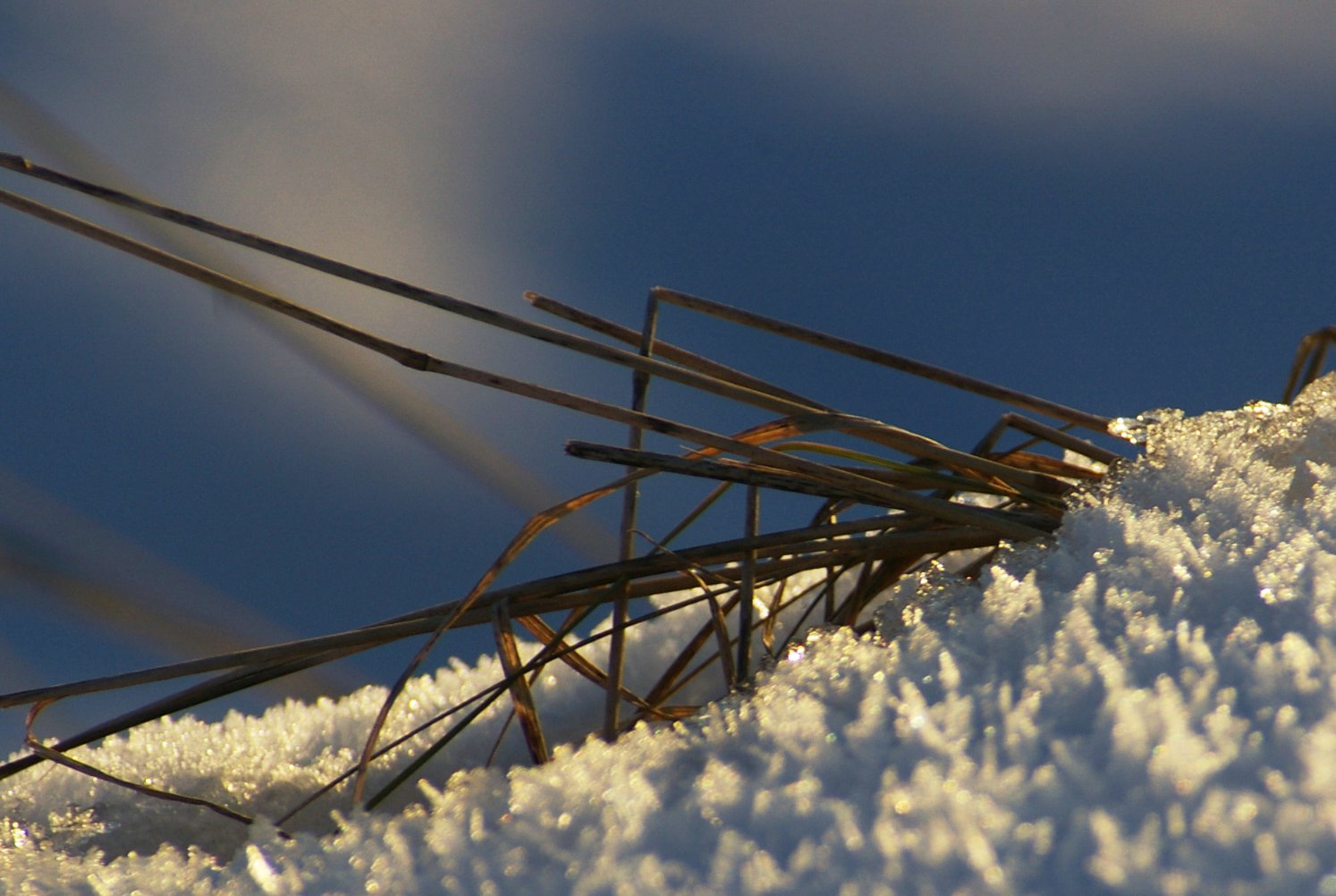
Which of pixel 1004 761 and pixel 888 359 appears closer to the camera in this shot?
pixel 1004 761

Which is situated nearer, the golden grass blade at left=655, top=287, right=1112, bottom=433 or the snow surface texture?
the snow surface texture

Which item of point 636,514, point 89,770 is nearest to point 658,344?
point 636,514

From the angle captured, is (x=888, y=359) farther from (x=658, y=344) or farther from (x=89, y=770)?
(x=89, y=770)

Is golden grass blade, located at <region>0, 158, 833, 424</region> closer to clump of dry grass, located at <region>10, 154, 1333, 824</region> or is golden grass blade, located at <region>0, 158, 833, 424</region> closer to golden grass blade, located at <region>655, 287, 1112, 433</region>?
clump of dry grass, located at <region>10, 154, 1333, 824</region>

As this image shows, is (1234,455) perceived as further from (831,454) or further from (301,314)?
(301,314)

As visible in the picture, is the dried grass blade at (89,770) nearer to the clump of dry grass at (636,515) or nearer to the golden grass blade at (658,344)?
the clump of dry grass at (636,515)

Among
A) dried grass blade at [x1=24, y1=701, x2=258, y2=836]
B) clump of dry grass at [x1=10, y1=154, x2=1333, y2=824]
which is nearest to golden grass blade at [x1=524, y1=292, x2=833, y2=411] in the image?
clump of dry grass at [x1=10, y1=154, x2=1333, y2=824]

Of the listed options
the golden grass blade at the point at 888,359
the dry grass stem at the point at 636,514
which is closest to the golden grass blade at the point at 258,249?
the dry grass stem at the point at 636,514
